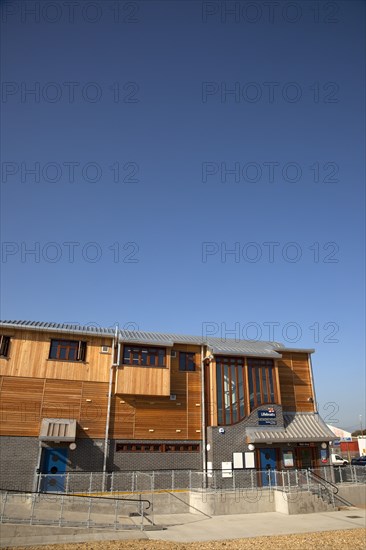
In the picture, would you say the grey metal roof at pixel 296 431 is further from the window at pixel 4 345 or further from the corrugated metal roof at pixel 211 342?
the window at pixel 4 345

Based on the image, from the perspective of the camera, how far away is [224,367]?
78.8 feet

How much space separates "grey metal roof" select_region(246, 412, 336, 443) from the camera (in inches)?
882

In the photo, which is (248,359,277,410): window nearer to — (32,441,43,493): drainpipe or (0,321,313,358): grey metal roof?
(0,321,313,358): grey metal roof

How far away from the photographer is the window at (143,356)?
2297 centimetres

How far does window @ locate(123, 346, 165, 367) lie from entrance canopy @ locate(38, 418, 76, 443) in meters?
4.44

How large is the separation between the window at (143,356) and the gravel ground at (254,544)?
10.5 meters

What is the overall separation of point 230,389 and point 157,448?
5.29 metres

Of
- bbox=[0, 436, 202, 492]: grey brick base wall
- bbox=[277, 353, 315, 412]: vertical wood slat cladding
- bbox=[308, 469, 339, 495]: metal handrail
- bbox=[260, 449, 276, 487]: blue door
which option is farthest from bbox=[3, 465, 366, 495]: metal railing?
bbox=[277, 353, 315, 412]: vertical wood slat cladding

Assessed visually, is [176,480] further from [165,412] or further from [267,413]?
[267,413]

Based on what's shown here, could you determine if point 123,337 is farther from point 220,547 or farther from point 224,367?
point 220,547

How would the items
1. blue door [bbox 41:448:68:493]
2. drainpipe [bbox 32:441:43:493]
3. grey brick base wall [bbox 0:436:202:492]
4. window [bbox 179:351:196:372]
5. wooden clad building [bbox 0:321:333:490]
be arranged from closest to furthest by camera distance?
drainpipe [bbox 32:441:43:493] → blue door [bbox 41:448:68:493] → grey brick base wall [bbox 0:436:202:492] → wooden clad building [bbox 0:321:333:490] → window [bbox 179:351:196:372]

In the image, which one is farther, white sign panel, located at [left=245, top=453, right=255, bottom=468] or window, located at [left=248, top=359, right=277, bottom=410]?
window, located at [left=248, top=359, right=277, bottom=410]

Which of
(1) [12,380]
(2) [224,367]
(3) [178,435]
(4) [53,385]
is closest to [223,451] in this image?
(3) [178,435]

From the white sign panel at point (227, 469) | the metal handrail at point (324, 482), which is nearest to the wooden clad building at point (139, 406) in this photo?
the white sign panel at point (227, 469)
